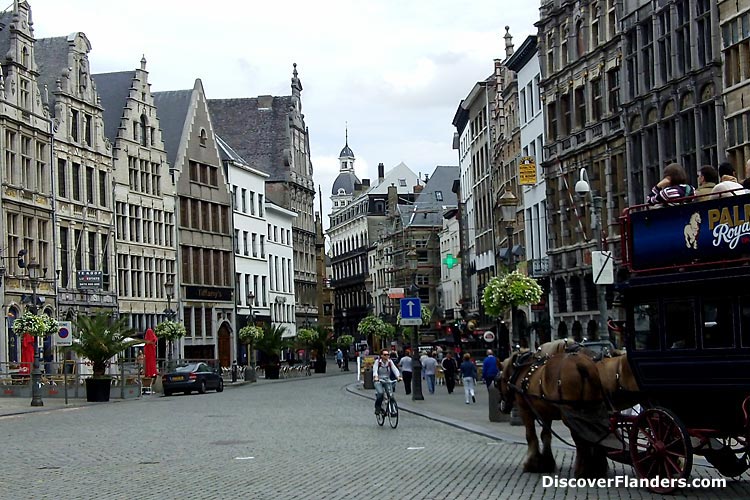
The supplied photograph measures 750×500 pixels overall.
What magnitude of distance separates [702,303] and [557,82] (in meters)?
44.7

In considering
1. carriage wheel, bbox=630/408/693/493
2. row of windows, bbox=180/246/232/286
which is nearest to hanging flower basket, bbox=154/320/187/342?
row of windows, bbox=180/246/232/286

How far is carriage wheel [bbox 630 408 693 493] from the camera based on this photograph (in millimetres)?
13953

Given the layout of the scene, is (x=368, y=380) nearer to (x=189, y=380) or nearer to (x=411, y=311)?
(x=189, y=380)

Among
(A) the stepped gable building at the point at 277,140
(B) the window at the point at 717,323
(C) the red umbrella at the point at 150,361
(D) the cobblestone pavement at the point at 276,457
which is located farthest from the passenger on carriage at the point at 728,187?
(A) the stepped gable building at the point at 277,140

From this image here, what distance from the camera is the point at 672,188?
48.4 feet

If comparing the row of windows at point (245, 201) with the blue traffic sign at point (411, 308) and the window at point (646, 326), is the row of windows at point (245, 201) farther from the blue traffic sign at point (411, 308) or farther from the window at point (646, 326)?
the window at point (646, 326)

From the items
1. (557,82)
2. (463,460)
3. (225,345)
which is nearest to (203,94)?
(225,345)

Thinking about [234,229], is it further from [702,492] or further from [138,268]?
[702,492]

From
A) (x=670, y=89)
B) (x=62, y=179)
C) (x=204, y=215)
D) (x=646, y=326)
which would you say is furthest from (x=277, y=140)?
(x=646, y=326)

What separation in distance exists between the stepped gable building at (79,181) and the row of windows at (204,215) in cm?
1348

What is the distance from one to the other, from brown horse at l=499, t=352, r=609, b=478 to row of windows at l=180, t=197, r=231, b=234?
224ft

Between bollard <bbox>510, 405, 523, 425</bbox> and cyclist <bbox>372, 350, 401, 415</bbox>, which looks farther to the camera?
cyclist <bbox>372, 350, 401, 415</bbox>

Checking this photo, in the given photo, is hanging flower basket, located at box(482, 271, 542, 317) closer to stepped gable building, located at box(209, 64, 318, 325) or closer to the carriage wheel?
the carriage wheel

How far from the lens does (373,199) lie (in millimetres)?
173000
